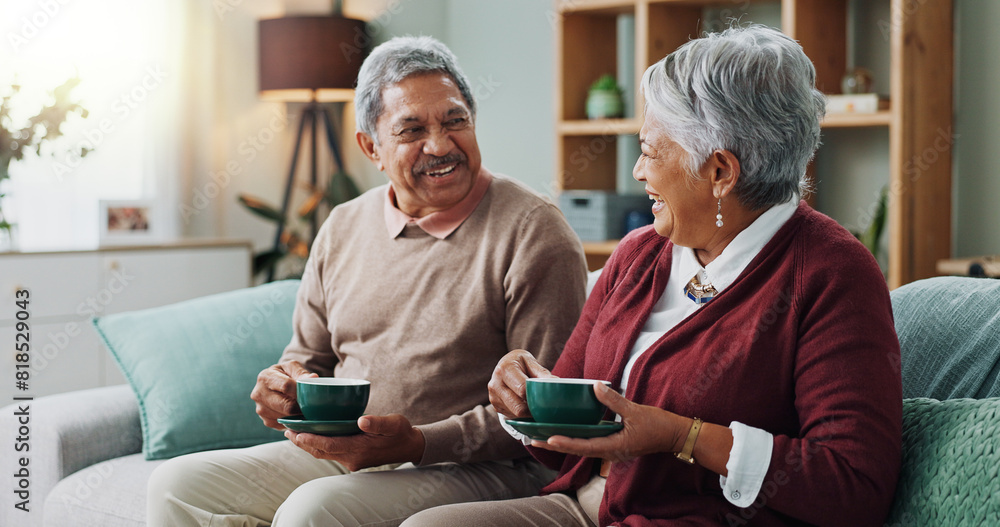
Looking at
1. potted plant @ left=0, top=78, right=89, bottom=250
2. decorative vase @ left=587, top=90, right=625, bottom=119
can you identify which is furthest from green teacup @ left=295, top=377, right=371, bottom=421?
decorative vase @ left=587, top=90, right=625, bottom=119

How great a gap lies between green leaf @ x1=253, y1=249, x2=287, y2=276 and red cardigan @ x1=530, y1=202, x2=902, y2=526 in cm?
287

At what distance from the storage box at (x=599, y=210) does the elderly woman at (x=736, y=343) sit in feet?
6.90

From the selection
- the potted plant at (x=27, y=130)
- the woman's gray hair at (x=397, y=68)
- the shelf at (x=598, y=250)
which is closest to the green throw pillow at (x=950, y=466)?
the woman's gray hair at (x=397, y=68)

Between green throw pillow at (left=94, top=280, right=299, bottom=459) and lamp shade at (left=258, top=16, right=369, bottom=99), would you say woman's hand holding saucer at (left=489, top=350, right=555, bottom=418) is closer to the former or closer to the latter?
green throw pillow at (left=94, top=280, right=299, bottom=459)

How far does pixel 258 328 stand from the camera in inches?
87.3

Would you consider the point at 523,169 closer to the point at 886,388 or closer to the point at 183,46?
the point at 183,46

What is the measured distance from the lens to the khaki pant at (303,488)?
1.50m

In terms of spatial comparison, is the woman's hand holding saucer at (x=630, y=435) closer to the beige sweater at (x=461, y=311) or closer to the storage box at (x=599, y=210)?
the beige sweater at (x=461, y=311)

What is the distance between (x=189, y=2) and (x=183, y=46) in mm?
201

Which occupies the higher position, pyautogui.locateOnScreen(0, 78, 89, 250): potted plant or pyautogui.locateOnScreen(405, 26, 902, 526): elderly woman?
pyautogui.locateOnScreen(0, 78, 89, 250): potted plant

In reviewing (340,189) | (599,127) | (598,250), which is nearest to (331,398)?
(598,250)

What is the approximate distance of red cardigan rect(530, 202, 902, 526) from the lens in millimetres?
1115

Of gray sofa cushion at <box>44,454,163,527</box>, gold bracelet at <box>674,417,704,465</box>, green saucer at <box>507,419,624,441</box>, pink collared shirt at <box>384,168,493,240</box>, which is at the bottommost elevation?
gray sofa cushion at <box>44,454,163,527</box>

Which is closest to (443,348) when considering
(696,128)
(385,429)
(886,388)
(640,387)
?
(385,429)
